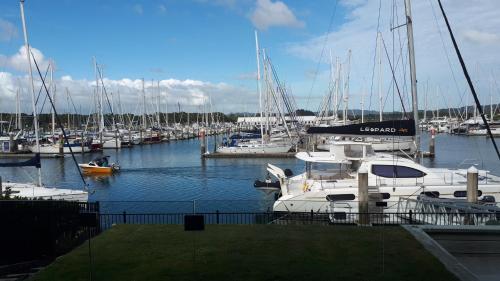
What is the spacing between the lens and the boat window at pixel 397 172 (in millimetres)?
25562

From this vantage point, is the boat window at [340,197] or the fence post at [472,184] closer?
the fence post at [472,184]

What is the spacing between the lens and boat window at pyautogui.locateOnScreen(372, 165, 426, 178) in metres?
25.6

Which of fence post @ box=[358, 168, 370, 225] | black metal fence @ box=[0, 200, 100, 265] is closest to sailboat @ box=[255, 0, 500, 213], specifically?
fence post @ box=[358, 168, 370, 225]

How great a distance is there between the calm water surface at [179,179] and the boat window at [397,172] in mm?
6783

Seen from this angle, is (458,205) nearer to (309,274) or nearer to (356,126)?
(309,274)

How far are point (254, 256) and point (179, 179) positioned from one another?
40731 millimetres

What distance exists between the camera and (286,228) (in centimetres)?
1872

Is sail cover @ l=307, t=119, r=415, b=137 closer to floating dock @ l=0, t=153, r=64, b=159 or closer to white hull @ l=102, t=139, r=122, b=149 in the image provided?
floating dock @ l=0, t=153, r=64, b=159

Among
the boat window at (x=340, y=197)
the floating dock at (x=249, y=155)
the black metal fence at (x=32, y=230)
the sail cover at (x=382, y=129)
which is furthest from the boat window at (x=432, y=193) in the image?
the floating dock at (x=249, y=155)

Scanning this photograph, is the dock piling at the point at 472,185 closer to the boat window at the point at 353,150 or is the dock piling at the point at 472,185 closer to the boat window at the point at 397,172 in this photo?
the boat window at the point at 397,172

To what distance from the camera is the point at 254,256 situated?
1423 cm

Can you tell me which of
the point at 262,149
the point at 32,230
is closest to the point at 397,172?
the point at 32,230

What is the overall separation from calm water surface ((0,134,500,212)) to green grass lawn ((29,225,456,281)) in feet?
29.7

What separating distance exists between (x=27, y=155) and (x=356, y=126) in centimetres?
7200
